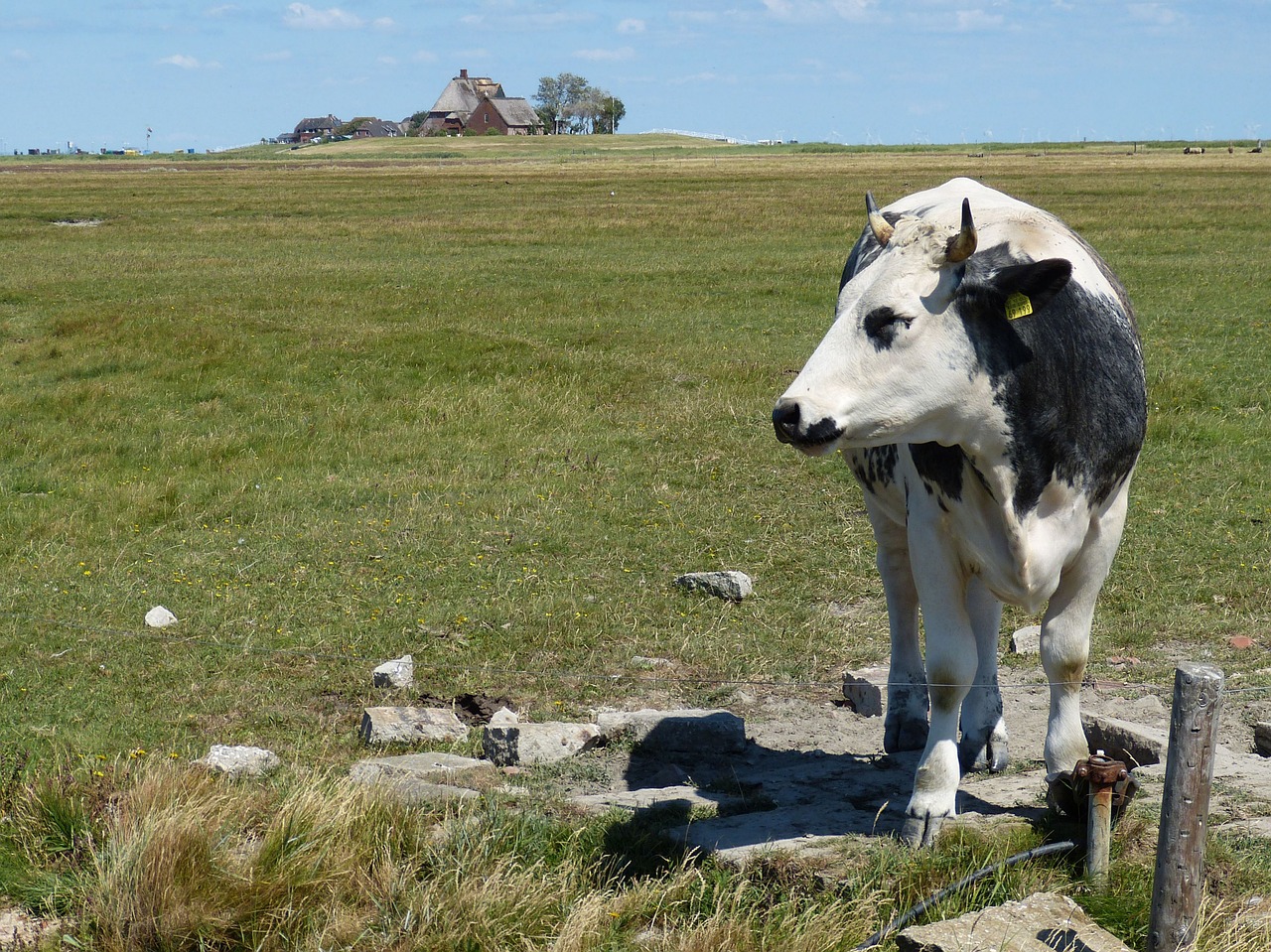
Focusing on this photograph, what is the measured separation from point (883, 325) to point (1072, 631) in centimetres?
167

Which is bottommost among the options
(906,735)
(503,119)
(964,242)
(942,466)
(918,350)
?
(906,735)

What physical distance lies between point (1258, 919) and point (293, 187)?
5690cm

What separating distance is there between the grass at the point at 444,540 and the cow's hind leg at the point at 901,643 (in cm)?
134

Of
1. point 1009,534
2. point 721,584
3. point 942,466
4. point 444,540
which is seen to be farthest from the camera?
point 444,540

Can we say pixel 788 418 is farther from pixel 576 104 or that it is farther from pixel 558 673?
pixel 576 104

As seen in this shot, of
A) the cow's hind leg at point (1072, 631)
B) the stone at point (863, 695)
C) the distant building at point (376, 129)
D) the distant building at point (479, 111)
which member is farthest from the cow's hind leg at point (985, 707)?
the distant building at point (376, 129)

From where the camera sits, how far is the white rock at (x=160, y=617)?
8914 millimetres

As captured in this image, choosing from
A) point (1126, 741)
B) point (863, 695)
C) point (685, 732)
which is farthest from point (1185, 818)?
point (863, 695)

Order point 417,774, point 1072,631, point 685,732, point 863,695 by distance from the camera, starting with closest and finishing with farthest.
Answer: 1. point 1072,631
2. point 417,774
3. point 685,732
4. point 863,695

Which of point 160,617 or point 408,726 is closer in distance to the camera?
point 408,726

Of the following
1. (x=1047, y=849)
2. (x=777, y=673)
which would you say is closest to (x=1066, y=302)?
(x=1047, y=849)

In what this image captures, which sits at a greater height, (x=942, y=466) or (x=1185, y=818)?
(x=942, y=466)

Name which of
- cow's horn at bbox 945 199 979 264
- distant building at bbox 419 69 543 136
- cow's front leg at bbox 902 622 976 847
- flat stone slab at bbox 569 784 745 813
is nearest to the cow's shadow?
flat stone slab at bbox 569 784 745 813

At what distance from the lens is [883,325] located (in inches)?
189
